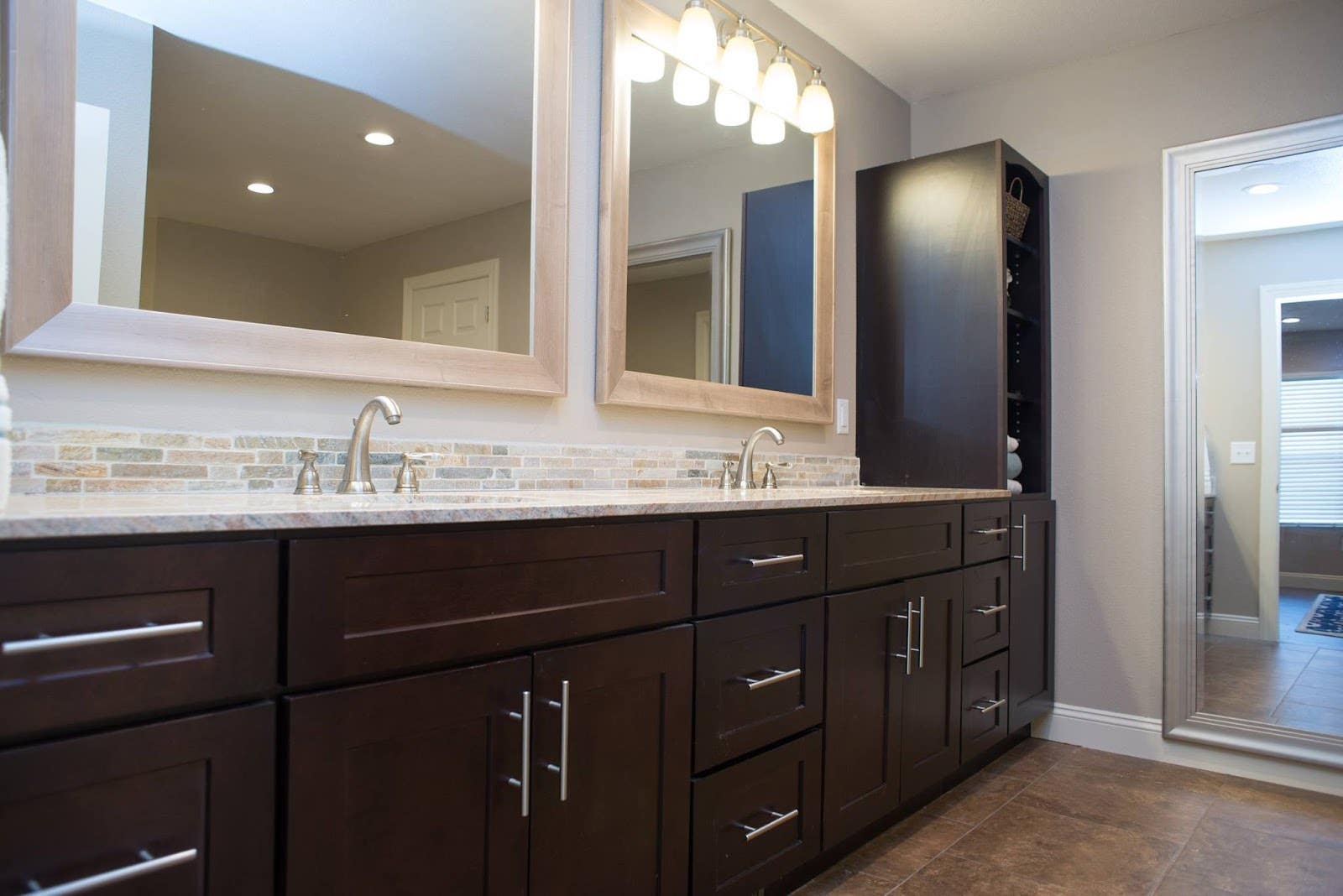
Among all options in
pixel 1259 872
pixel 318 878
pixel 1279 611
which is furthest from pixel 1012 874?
pixel 318 878

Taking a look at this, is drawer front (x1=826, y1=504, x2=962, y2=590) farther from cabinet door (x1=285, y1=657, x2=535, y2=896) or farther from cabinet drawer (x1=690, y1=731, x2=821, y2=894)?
cabinet door (x1=285, y1=657, x2=535, y2=896)

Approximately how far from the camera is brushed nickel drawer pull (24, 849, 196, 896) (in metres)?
0.81

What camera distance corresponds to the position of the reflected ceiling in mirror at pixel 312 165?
136 cm

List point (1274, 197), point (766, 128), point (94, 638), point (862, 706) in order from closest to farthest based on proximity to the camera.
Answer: point (94, 638), point (862, 706), point (766, 128), point (1274, 197)

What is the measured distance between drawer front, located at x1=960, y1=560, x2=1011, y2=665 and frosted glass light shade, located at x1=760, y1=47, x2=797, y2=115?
1485 millimetres

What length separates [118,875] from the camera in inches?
33.3

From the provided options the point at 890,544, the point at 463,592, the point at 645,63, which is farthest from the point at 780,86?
the point at 463,592

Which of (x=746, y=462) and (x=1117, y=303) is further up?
(x=1117, y=303)

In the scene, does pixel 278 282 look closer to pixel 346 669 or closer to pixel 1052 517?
pixel 346 669

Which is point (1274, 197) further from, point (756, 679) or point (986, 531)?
point (756, 679)

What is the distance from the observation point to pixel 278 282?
5.08 ft

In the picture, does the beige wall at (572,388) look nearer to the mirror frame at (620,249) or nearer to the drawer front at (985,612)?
the mirror frame at (620,249)

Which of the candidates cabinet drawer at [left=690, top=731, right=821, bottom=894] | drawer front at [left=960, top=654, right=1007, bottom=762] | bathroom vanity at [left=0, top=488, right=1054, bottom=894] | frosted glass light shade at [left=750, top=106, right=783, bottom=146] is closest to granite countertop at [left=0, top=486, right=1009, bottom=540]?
bathroom vanity at [left=0, top=488, right=1054, bottom=894]

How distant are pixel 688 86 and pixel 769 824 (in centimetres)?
186
